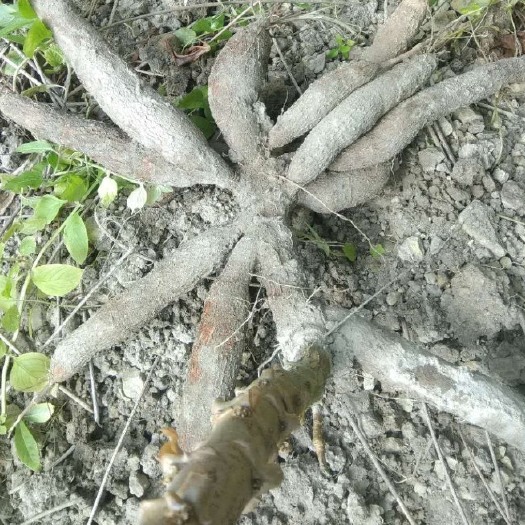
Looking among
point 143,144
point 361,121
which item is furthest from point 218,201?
point 361,121

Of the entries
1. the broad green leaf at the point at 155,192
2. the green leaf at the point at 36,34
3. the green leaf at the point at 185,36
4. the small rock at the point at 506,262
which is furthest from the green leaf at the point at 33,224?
the small rock at the point at 506,262

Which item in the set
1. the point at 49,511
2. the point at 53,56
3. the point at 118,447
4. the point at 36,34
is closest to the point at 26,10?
the point at 36,34

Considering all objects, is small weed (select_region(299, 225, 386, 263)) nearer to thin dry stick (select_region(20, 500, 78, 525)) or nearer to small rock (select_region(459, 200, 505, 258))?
small rock (select_region(459, 200, 505, 258))

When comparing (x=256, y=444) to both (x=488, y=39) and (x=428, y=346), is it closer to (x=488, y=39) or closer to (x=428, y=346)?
(x=428, y=346)

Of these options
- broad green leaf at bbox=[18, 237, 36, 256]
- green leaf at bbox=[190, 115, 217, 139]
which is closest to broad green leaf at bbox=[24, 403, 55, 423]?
broad green leaf at bbox=[18, 237, 36, 256]

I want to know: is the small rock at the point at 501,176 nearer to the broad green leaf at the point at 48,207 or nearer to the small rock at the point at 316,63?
the small rock at the point at 316,63

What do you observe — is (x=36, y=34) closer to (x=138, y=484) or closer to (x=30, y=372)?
(x=30, y=372)

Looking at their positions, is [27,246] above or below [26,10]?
below
